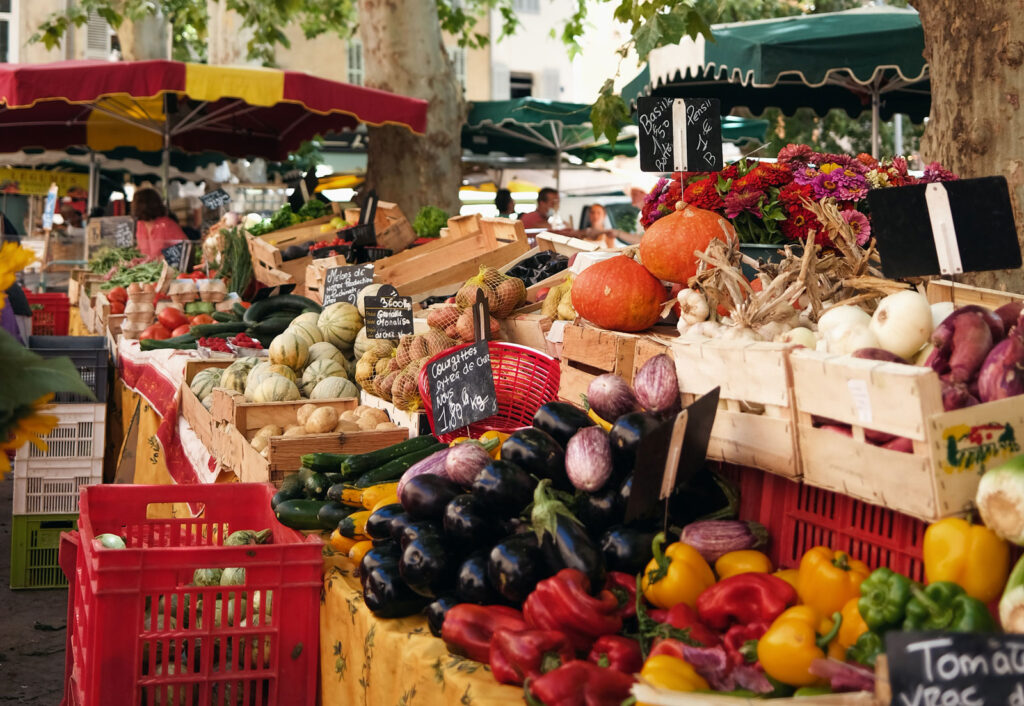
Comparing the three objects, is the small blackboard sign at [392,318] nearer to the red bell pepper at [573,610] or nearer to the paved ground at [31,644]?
the paved ground at [31,644]

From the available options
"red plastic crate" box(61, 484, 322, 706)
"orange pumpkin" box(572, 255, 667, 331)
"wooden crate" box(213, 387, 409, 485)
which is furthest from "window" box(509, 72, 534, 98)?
"red plastic crate" box(61, 484, 322, 706)

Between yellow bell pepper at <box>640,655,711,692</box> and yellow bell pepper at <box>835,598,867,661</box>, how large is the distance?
0.24 metres

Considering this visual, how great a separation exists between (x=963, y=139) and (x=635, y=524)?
2.51 meters

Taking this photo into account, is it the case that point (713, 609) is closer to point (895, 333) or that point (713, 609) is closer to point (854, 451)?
point (854, 451)

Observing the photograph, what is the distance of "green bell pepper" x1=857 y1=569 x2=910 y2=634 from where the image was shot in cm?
176

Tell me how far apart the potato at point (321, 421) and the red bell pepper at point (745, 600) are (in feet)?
6.94

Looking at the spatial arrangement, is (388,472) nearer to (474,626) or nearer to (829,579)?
(474,626)

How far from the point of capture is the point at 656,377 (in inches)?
99.1

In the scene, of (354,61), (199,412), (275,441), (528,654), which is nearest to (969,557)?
(528,654)

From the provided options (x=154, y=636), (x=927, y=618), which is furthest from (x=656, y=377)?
(x=154, y=636)

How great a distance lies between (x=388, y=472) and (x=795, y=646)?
1762 mm

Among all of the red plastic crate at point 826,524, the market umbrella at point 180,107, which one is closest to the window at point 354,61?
the market umbrella at point 180,107

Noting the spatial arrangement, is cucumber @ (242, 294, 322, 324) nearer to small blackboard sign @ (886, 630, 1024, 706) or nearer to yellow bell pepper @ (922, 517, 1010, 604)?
yellow bell pepper @ (922, 517, 1010, 604)

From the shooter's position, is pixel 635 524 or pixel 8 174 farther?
pixel 8 174
